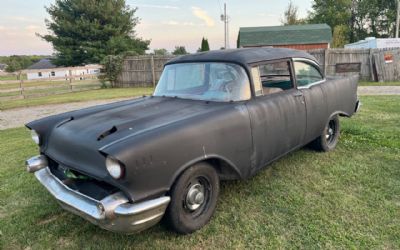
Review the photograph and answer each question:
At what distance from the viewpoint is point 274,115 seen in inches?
136

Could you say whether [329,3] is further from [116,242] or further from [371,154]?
[116,242]

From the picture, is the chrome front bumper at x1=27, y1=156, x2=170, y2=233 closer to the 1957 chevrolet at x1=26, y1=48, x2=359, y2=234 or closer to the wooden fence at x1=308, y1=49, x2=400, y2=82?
the 1957 chevrolet at x1=26, y1=48, x2=359, y2=234

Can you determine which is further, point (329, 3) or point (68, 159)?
point (329, 3)

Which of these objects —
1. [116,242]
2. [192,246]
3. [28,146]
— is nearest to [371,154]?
[192,246]

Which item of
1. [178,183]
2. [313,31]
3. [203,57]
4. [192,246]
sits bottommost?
[192,246]

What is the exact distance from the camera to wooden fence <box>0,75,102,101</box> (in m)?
15.7

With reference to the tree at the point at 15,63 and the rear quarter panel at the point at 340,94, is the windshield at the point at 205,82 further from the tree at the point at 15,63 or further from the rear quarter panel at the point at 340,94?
the tree at the point at 15,63

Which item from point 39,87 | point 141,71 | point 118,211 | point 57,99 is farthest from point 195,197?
point 141,71

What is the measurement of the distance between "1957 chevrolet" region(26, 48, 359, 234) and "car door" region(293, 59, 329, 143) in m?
0.02

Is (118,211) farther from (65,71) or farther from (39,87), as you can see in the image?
(65,71)

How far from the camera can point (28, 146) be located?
6023mm

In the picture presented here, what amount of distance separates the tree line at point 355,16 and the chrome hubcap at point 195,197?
41625 millimetres

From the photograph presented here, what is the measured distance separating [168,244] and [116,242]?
484mm

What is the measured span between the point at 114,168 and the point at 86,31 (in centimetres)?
2873
